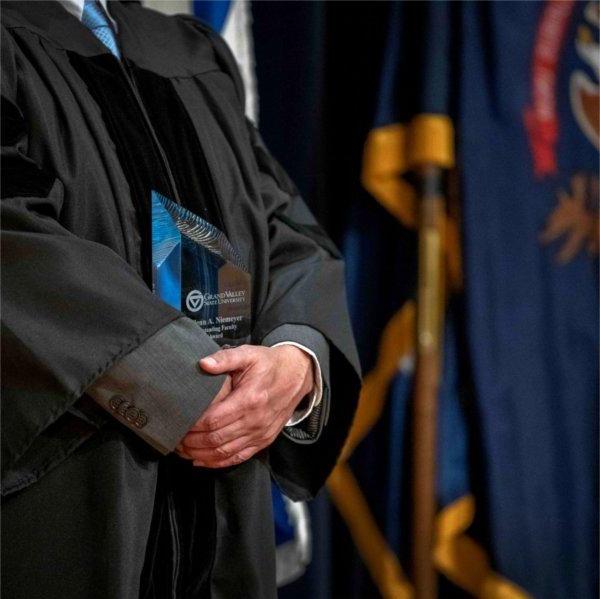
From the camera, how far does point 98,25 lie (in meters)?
0.88

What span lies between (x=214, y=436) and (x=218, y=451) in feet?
0.06

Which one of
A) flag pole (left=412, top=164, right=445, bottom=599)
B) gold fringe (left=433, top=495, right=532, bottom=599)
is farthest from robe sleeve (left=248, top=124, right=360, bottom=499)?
gold fringe (left=433, top=495, right=532, bottom=599)

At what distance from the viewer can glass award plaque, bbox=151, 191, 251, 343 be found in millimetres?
774

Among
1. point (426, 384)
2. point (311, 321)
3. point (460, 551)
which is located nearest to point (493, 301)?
point (426, 384)

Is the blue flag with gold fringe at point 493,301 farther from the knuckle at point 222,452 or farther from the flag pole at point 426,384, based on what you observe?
the knuckle at point 222,452

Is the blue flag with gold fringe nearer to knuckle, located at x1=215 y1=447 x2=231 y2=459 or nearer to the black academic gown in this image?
the black academic gown

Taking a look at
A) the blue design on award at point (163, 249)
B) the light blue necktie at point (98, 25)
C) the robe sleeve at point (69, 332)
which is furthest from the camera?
the light blue necktie at point (98, 25)

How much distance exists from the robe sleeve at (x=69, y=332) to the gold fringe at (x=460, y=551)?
108 centimetres

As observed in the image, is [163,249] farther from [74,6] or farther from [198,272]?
[74,6]

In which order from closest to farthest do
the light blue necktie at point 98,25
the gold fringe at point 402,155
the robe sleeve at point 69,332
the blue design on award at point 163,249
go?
1. the robe sleeve at point 69,332
2. the blue design on award at point 163,249
3. the light blue necktie at point 98,25
4. the gold fringe at point 402,155

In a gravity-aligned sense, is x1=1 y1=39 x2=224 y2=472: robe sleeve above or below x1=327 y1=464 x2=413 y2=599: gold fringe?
above

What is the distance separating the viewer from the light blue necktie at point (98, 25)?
2.87ft

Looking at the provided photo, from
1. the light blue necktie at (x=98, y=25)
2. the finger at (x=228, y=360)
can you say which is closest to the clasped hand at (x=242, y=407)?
the finger at (x=228, y=360)

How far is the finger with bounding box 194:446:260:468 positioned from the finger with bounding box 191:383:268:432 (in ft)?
0.14
